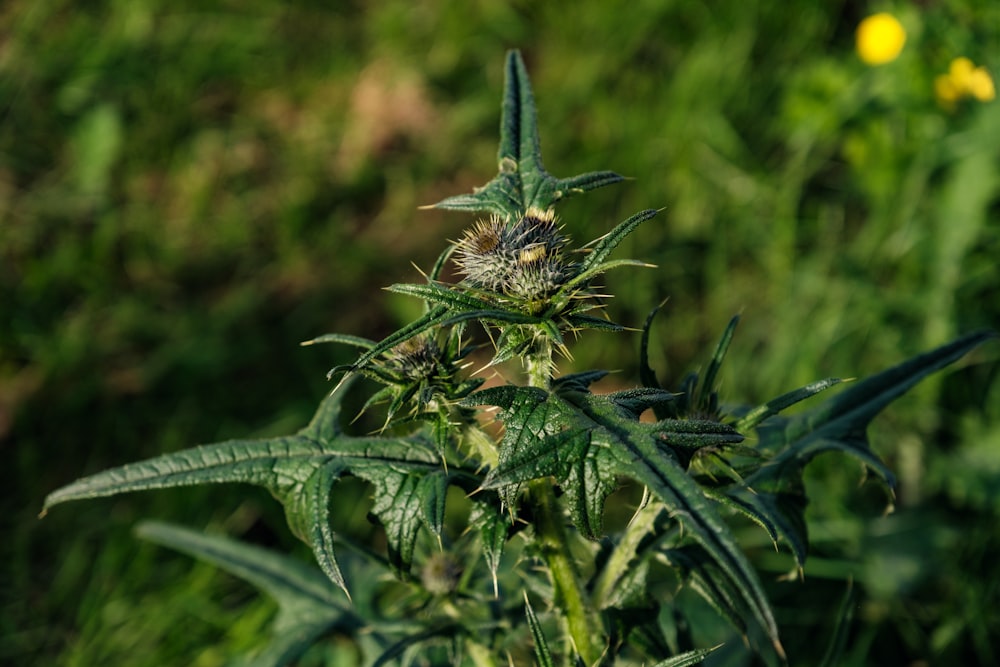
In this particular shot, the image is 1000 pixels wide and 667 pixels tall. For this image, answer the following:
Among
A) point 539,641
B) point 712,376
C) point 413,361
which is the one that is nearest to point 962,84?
point 712,376

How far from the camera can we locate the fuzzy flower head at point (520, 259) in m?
1.38

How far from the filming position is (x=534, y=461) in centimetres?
126

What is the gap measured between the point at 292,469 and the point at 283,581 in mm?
745

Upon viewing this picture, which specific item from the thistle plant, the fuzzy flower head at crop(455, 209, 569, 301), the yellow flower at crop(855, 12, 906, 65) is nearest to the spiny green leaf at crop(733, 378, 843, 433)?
the thistle plant

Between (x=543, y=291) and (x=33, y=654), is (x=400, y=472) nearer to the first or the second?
(x=543, y=291)

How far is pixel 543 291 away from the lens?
139 centimetres

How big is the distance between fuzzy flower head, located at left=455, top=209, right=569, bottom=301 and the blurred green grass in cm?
210

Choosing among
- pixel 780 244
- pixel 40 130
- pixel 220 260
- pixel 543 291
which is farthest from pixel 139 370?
pixel 543 291

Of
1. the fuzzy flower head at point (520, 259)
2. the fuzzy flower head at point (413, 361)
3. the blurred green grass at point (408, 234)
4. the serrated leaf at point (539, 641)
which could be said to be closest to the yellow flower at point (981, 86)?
the blurred green grass at point (408, 234)

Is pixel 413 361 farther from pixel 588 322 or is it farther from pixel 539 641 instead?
pixel 539 641

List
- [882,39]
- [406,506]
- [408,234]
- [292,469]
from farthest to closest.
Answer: [408,234], [882,39], [292,469], [406,506]

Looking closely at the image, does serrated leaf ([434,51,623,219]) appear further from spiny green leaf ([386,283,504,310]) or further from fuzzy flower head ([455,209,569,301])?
spiny green leaf ([386,283,504,310])

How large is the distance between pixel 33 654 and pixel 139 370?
1.33 metres

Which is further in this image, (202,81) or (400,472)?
(202,81)
